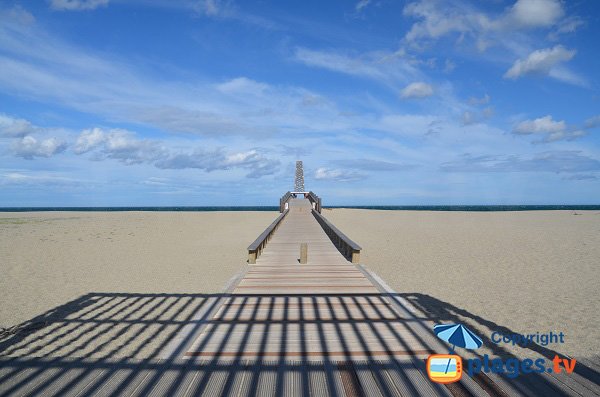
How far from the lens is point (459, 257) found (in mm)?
13820

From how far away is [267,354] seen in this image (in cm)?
428

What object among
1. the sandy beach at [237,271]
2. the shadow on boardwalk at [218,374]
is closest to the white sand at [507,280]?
the sandy beach at [237,271]

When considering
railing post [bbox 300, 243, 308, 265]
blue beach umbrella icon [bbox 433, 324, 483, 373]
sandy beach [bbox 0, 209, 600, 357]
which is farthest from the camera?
railing post [bbox 300, 243, 308, 265]

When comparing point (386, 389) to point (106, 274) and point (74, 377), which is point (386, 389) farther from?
point (106, 274)

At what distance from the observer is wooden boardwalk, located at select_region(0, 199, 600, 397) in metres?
3.56

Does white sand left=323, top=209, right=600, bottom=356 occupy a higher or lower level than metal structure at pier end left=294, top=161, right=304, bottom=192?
lower

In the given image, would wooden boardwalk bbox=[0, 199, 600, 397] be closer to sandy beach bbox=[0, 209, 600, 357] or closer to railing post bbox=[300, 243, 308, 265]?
sandy beach bbox=[0, 209, 600, 357]

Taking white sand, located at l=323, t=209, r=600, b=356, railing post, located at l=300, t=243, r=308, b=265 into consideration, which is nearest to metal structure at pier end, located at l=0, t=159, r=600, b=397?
white sand, located at l=323, t=209, r=600, b=356

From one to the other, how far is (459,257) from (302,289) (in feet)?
29.8

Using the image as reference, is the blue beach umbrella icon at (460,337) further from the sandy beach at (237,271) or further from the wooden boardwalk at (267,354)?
the sandy beach at (237,271)

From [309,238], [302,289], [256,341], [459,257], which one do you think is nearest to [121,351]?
[256,341]

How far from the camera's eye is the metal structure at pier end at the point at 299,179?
61.4 metres

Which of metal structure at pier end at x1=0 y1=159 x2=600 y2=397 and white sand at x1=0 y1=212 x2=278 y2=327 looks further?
white sand at x1=0 y1=212 x2=278 y2=327

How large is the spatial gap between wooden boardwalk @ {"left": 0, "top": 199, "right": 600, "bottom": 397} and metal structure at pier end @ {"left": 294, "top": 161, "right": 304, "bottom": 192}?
54.0m
